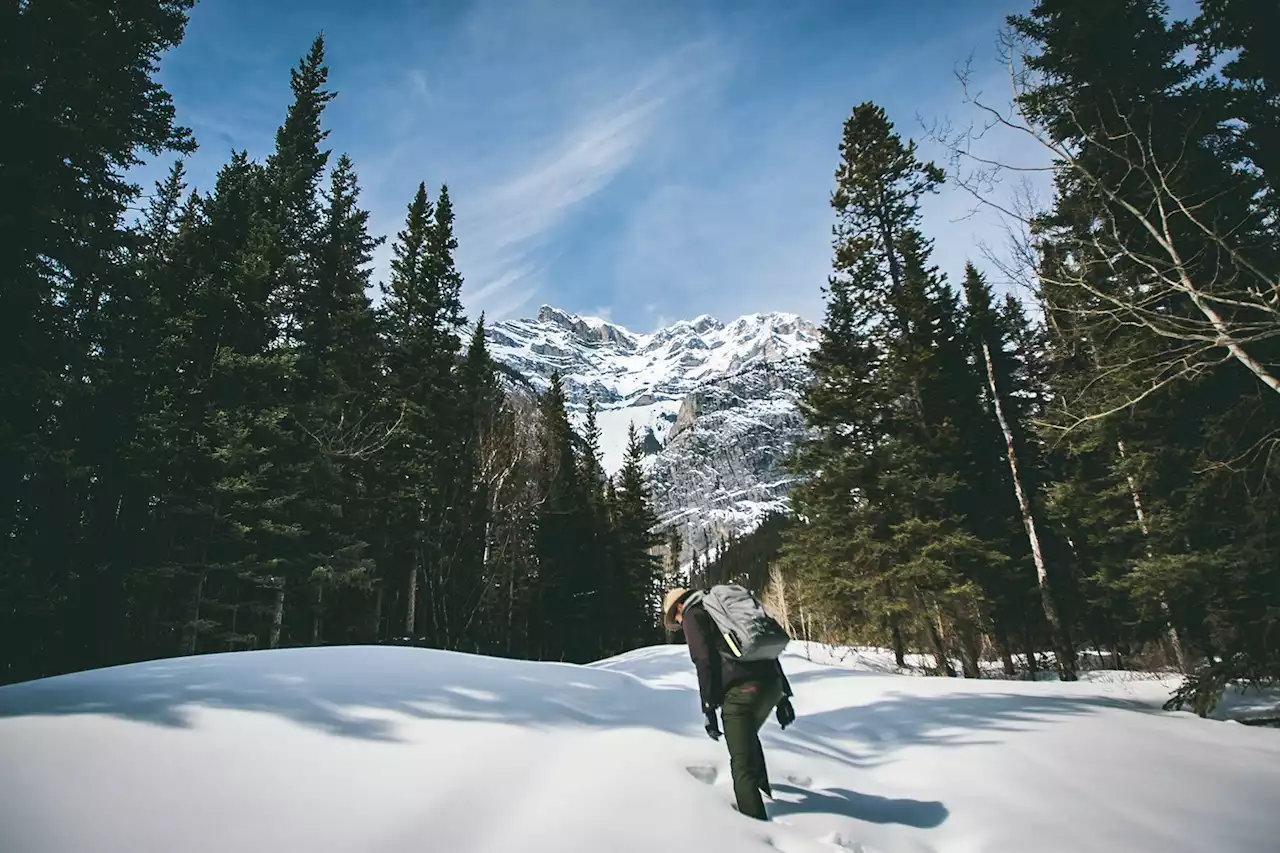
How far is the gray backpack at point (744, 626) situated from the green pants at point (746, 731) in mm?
215

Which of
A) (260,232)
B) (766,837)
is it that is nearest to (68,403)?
(260,232)

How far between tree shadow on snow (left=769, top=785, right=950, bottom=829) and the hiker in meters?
0.22

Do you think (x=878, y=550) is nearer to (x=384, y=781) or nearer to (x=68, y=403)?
(x=384, y=781)

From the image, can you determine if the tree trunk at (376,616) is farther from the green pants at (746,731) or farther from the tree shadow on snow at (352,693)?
the green pants at (746,731)

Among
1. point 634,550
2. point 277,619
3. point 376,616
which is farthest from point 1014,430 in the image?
point 634,550

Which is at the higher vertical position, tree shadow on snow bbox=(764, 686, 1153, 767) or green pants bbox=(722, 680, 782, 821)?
green pants bbox=(722, 680, 782, 821)

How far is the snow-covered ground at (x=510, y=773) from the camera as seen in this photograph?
2883 mm

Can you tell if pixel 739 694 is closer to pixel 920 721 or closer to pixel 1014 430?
pixel 920 721

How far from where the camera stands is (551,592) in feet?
108

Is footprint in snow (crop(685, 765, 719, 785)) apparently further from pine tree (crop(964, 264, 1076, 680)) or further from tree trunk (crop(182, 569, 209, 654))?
tree trunk (crop(182, 569, 209, 654))

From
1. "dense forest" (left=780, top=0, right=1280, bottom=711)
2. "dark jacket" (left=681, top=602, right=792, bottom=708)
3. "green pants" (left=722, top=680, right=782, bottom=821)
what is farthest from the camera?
"dense forest" (left=780, top=0, right=1280, bottom=711)

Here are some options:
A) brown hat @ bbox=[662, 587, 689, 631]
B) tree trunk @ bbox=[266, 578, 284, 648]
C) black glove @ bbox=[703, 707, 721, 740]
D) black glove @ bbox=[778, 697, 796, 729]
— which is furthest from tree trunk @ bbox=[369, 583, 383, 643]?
black glove @ bbox=[778, 697, 796, 729]

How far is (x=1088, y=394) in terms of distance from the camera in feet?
39.5

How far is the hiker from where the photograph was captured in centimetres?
386
